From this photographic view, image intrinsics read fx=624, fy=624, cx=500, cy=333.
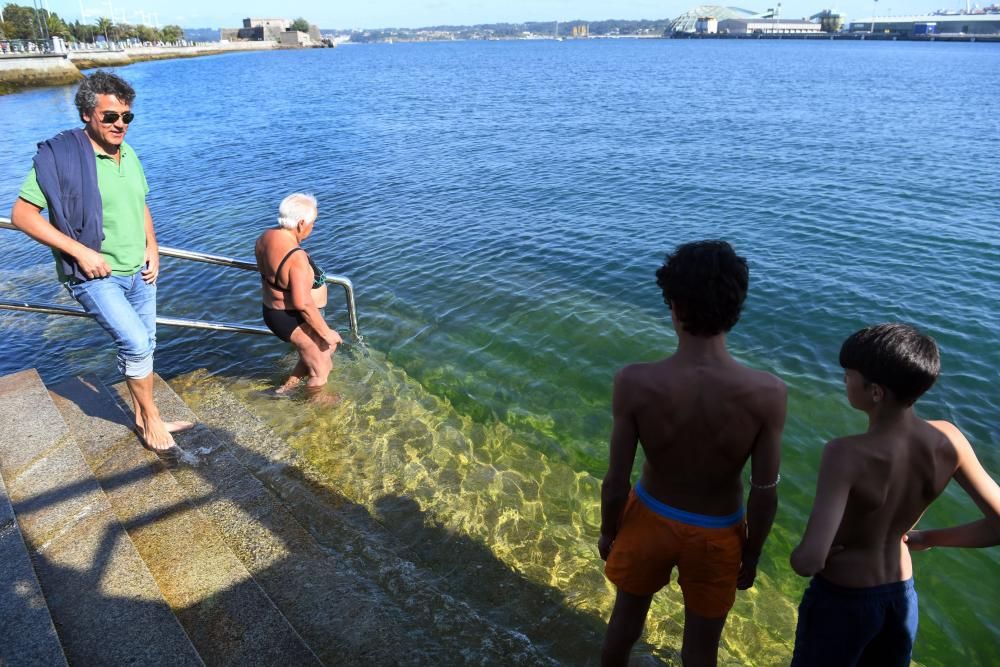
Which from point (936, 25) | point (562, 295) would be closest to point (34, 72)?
point (562, 295)

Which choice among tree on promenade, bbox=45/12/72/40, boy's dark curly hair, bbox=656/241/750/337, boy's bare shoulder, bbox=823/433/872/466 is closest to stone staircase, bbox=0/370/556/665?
boy's bare shoulder, bbox=823/433/872/466

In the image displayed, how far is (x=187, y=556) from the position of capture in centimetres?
317

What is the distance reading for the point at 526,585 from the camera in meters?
3.76

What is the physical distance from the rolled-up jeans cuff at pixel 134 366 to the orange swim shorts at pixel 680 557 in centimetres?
330

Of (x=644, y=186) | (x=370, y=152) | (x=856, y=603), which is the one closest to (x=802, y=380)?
(x=856, y=603)

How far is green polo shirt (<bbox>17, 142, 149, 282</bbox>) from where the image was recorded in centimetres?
380

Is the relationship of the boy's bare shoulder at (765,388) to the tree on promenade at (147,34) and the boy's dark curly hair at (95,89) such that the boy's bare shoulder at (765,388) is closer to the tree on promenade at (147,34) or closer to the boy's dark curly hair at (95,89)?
the boy's dark curly hair at (95,89)

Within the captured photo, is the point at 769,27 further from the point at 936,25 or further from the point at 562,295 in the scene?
the point at 562,295

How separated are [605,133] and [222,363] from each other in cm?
2104

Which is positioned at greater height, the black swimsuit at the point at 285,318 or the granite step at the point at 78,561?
the black swimsuit at the point at 285,318

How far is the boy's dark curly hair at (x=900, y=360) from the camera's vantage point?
6.48 ft

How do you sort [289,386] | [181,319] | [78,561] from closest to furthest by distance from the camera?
[78,561] → [181,319] → [289,386]

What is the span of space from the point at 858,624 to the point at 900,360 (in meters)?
0.95

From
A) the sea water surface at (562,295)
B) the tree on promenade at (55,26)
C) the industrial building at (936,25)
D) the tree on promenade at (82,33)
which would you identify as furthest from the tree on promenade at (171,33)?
the industrial building at (936,25)
